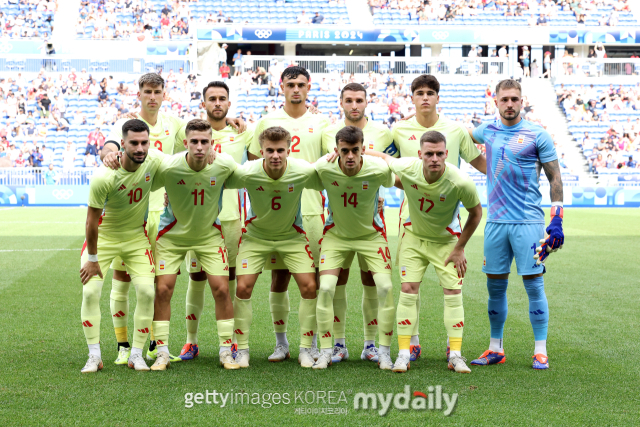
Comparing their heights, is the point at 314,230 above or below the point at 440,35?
below

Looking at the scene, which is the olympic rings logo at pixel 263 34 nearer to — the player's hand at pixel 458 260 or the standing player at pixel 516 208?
the standing player at pixel 516 208

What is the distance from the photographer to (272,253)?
20.3 ft

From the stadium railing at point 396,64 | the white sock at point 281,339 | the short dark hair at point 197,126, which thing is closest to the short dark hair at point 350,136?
the short dark hair at point 197,126

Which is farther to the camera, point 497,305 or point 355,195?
point 497,305

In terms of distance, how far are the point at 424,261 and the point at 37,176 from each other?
23.1m

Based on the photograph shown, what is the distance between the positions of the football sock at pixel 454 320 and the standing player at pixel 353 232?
0.50 metres

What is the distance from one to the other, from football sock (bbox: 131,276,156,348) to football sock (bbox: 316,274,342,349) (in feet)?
4.96

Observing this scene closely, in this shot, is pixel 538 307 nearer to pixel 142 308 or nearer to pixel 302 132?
pixel 302 132

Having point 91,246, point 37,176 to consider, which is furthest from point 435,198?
point 37,176

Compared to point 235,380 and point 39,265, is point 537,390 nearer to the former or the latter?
point 235,380

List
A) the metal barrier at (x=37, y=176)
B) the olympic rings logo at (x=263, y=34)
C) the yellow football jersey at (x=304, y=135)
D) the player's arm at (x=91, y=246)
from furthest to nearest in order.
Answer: the olympic rings logo at (x=263, y=34) < the metal barrier at (x=37, y=176) < the yellow football jersey at (x=304, y=135) < the player's arm at (x=91, y=246)

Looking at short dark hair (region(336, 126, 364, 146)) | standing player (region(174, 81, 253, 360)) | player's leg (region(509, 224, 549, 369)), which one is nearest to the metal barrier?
standing player (region(174, 81, 253, 360))

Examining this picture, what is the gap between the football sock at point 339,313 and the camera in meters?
6.32

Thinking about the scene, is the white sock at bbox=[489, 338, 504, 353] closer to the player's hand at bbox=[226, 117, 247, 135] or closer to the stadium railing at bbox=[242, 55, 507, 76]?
the player's hand at bbox=[226, 117, 247, 135]
